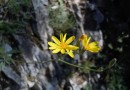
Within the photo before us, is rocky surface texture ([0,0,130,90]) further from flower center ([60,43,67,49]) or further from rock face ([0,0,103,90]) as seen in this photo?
flower center ([60,43,67,49])

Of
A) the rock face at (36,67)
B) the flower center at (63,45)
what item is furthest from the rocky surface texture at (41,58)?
the flower center at (63,45)

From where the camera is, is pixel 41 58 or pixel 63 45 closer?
pixel 63 45

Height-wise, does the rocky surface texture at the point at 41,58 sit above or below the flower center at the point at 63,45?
below

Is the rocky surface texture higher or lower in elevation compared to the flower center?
lower

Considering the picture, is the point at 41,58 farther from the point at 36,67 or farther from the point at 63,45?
the point at 63,45

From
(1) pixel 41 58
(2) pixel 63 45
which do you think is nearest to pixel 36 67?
(1) pixel 41 58

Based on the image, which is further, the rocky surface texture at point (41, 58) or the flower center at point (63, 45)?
the rocky surface texture at point (41, 58)

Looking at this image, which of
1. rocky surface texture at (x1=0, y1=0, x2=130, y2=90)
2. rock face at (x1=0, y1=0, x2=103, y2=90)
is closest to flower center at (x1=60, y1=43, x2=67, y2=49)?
rocky surface texture at (x1=0, y1=0, x2=130, y2=90)

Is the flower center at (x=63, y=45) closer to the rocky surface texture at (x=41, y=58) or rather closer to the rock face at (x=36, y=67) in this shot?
the rocky surface texture at (x=41, y=58)

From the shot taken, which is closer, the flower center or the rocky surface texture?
the flower center
